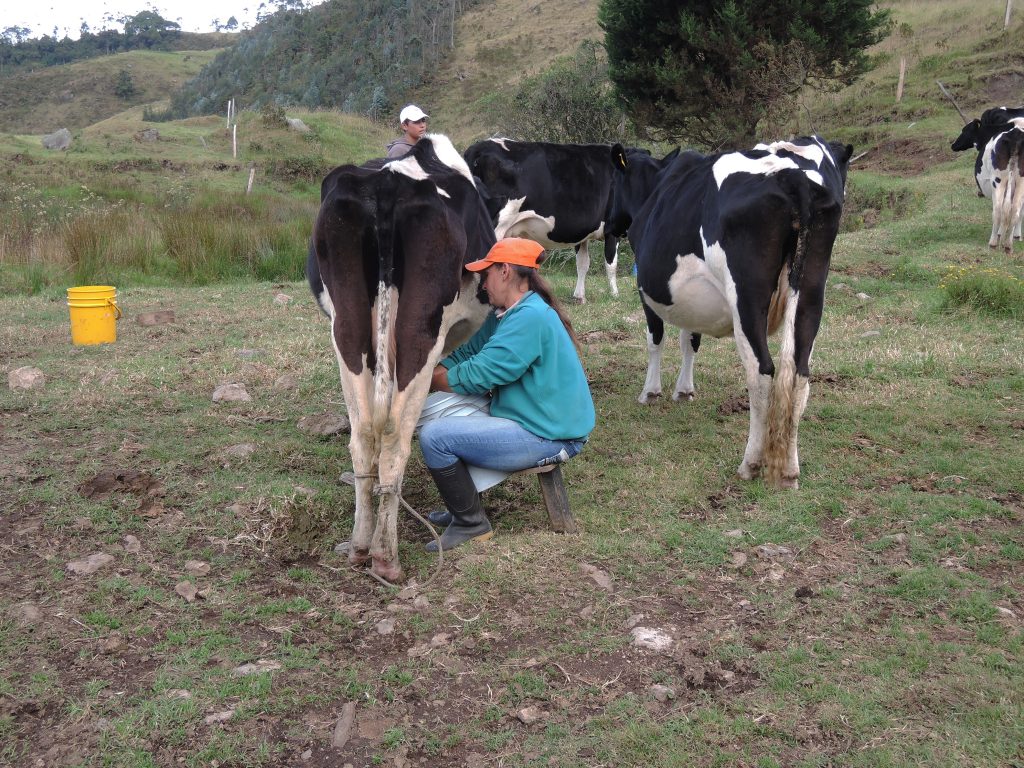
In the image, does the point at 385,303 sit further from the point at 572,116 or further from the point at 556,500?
the point at 572,116

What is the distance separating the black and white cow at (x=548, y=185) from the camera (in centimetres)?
1071

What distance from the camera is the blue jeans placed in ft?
14.8

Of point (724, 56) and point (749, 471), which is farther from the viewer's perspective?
point (724, 56)

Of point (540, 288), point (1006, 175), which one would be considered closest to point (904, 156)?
point (1006, 175)

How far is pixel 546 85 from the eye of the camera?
23.0 metres

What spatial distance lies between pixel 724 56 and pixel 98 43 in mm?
122265

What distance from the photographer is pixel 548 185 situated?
1093 cm

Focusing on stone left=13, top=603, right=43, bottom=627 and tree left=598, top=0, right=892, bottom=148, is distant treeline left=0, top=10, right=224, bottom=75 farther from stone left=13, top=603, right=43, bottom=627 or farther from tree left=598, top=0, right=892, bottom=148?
stone left=13, top=603, right=43, bottom=627

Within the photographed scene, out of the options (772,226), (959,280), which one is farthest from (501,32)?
(772,226)

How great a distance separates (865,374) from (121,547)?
6.06 m

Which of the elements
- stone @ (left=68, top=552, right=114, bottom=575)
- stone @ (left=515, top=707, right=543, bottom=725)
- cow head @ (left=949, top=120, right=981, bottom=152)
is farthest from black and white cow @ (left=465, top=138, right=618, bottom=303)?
stone @ (left=515, top=707, right=543, bottom=725)

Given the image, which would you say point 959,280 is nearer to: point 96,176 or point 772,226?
point 772,226

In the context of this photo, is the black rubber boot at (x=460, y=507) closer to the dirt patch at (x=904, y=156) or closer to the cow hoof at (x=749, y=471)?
the cow hoof at (x=749, y=471)

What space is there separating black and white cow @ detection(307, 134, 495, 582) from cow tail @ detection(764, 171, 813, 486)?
2.06 m
